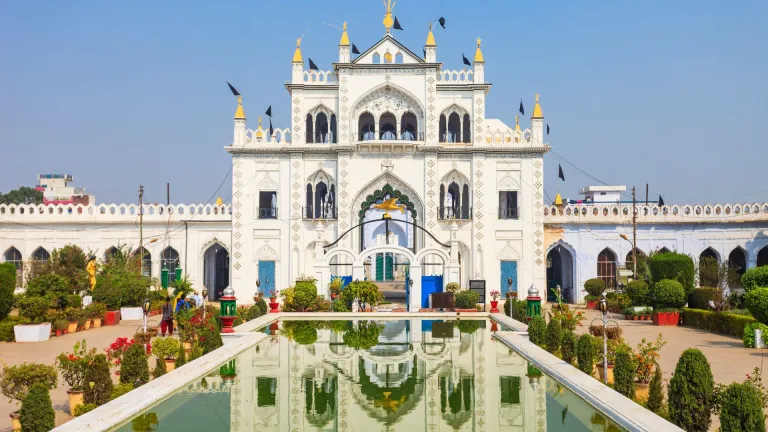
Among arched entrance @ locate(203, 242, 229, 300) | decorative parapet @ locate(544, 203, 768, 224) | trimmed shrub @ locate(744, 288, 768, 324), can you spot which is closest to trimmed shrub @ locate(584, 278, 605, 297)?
decorative parapet @ locate(544, 203, 768, 224)

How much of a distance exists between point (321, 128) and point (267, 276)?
718 cm

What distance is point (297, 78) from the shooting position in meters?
34.0

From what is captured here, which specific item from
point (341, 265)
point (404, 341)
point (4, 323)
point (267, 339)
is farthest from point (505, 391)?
point (341, 265)

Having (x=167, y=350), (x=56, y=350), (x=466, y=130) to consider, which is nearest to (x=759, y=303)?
(x=167, y=350)

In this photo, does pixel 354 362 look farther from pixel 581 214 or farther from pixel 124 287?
pixel 581 214

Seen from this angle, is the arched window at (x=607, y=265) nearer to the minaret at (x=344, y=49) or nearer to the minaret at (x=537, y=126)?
the minaret at (x=537, y=126)

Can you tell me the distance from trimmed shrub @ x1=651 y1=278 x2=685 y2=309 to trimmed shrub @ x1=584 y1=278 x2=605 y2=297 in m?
7.56

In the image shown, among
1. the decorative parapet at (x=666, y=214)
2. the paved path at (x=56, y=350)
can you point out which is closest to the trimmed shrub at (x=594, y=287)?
the decorative parapet at (x=666, y=214)

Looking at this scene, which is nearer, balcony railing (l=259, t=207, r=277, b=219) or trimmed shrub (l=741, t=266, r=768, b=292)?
trimmed shrub (l=741, t=266, r=768, b=292)

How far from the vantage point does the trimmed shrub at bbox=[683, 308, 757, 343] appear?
2064 centimetres

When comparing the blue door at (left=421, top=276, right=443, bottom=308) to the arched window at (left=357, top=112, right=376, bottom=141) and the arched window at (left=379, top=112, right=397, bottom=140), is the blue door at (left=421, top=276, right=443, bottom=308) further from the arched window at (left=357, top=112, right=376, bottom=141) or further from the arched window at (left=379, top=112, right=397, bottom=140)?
the arched window at (left=379, top=112, right=397, bottom=140)

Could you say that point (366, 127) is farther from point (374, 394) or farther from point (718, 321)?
point (374, 394)

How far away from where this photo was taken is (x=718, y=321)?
880 inches

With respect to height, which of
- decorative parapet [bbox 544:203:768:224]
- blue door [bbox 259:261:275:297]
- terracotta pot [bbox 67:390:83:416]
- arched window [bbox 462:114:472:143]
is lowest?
terracotta pot [bbox 67:390:83:416]
